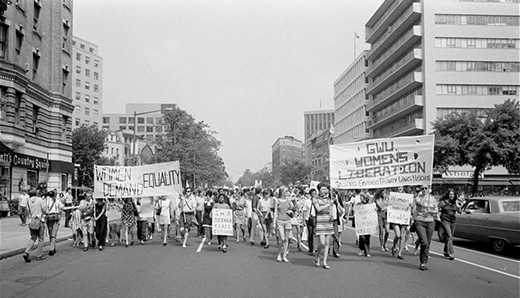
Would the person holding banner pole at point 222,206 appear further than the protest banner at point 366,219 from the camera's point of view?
Yes

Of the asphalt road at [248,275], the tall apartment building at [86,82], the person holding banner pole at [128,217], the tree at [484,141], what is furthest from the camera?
the tall apartment building at [86,82]

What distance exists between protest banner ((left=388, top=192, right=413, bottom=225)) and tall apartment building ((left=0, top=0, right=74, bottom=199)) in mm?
19902

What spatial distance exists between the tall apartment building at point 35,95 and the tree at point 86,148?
2657cm

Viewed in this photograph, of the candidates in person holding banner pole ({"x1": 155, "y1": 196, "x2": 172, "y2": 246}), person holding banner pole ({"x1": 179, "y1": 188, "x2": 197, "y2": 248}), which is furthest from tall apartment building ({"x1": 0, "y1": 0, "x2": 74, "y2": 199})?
person holding banner pole ({"x1": 179, "y1": 188, "x2": 197, "y2": 248})

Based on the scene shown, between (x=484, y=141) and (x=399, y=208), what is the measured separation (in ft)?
96.2

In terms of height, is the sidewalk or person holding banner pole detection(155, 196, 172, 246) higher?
person holding banner pole detection(155, 196, 172, 246)

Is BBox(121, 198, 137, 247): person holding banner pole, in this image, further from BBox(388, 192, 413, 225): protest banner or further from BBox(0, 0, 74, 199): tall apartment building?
BBox(0, 0, 74, 199): tall apartment building

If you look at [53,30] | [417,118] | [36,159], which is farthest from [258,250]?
[417,118]

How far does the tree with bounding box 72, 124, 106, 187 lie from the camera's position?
61.6m

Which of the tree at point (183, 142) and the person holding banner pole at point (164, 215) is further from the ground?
the tree at point (183, 142)

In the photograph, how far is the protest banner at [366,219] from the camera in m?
12.9

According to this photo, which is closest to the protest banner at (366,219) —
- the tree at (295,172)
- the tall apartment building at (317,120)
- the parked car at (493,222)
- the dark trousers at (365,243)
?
the dark trousers at (365,243)

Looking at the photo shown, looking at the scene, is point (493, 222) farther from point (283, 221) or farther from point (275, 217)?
point (275, 217)

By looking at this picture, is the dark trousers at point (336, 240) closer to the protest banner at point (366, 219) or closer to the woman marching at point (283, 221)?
the protest banner at point (366, 219)
